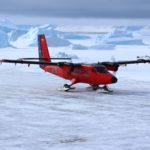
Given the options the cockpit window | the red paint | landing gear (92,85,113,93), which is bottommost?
landing gear (92,85,113,93)

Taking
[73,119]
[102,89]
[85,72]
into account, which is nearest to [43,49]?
[85,72]

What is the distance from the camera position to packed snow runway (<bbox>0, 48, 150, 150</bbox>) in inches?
487

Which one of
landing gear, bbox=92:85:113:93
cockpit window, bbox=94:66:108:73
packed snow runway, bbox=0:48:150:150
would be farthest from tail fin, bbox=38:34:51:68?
cockpit window, bbox=94:66:108:73

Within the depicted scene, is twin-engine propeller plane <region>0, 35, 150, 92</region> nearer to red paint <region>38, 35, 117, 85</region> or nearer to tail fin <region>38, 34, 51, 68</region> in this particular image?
red paint <region>38, 35, 117, 85</region>

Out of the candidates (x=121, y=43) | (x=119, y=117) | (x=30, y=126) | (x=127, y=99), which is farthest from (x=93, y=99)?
(x=121, y=43)

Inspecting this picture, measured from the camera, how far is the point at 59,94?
2464cm

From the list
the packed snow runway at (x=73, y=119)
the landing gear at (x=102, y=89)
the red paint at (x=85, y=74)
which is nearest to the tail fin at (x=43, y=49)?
the red paint at (x=85, y=74)

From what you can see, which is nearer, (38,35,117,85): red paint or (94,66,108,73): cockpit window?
(38,35,117,85): red paint

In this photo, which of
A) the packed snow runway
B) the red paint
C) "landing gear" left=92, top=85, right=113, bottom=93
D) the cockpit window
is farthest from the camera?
"landing gear" left=92, top=85, right=113, bottom=93

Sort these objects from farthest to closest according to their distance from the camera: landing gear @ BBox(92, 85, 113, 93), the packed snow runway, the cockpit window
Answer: landing gear @ BBox(92, 85, 113, 93) → the cockpit window → the packed snow runway

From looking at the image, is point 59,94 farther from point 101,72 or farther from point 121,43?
point 121,43

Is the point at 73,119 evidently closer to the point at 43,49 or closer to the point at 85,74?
the point at 85,74

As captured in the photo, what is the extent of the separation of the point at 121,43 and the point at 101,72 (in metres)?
121

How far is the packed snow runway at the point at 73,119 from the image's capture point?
12367mm
